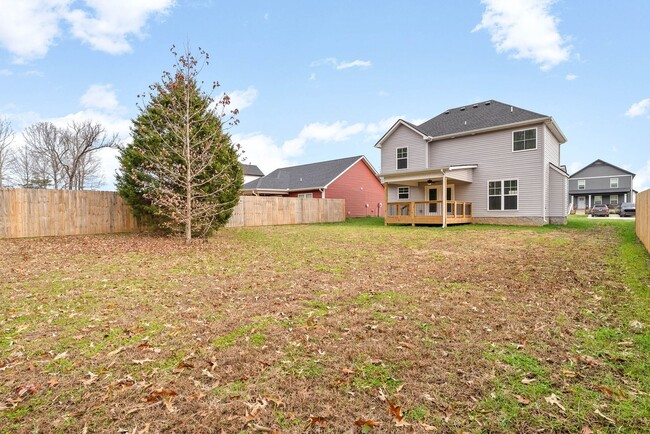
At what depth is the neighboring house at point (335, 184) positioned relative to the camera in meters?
27.5

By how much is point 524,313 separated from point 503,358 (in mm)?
1615

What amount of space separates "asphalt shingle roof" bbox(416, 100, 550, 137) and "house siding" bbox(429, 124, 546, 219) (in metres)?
0.56

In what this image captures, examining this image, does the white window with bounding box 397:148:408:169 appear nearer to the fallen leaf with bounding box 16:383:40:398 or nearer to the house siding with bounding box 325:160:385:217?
the house siding with bounding box 325:160:385:217

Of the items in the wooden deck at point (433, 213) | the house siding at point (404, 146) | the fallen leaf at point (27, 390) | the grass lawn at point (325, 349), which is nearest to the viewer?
the grass lawn at point (325, 349)

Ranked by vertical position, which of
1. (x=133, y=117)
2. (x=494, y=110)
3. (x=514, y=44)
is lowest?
(x=133, y=117)

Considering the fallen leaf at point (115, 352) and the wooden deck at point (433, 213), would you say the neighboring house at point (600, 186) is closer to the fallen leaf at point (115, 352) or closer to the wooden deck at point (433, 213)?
the wooden deck at point (433, 213)

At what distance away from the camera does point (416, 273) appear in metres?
6.90

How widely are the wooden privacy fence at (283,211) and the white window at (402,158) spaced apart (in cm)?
585

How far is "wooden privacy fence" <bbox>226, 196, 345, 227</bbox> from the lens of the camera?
19.8 m

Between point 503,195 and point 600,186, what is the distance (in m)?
40.4

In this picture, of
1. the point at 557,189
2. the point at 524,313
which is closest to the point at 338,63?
the point at 557,189

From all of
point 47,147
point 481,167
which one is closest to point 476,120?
point 481,167

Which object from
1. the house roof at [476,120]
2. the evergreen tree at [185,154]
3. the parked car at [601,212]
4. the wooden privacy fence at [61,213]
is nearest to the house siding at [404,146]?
the house roof at [476,120]

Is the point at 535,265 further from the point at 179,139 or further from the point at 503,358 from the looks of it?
the point at 179,139
